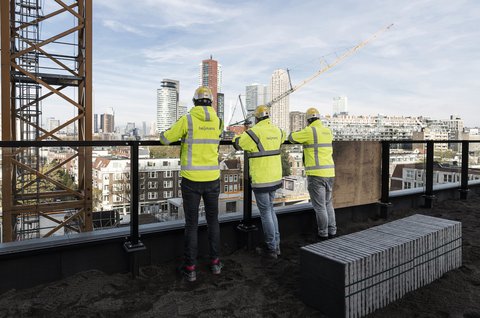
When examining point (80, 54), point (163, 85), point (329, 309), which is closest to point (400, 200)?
point (329, 309)

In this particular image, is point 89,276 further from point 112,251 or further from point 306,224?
point 306,224

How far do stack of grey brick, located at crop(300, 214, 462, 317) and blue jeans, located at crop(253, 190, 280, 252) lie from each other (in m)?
1.18

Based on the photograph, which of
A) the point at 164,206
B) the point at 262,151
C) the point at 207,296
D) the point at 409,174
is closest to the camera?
the point at 207,296

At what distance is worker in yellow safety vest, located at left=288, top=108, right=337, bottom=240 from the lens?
5141 mm

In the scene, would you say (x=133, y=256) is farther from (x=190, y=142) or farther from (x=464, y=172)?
(x=464, y=172)

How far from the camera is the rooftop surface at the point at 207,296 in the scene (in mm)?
3057

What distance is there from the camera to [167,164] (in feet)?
14.0

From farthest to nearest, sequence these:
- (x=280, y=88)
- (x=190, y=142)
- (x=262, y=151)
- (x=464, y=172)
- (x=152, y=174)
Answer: (x=280, y=88), (x=464, y=172), (x=262, y=151), (x=152, y=174), (x=190, y=142)

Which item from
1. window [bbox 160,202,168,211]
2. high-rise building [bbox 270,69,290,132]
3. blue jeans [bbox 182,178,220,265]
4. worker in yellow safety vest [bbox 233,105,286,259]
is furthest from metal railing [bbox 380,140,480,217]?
high-rise building [bbox 270,69,290,132]

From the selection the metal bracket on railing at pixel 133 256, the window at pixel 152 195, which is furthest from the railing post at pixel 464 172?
the metal bracket on railing at pixel 133 256

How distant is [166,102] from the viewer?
78.1 m

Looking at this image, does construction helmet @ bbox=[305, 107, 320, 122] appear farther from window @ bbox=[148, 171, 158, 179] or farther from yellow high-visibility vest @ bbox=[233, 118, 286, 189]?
window @ bbox=[148, 171, 158, 179]

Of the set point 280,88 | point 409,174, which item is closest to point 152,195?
point 409,174

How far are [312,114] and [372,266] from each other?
275 cm
